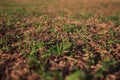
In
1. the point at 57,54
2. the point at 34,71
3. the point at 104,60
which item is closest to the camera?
the point at 34,71

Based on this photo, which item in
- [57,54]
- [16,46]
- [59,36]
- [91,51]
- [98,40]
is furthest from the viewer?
[59,36]

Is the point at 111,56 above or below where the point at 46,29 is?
below

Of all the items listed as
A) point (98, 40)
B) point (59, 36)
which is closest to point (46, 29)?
point (59, 36)

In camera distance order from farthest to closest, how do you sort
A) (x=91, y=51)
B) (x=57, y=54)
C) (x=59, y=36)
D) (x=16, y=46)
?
(x=59, y=36) → (x=16, y=46) → (x=91, y=51) → (x=57, y=54)

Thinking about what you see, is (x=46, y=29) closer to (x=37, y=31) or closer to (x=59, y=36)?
(x=37, y=31)

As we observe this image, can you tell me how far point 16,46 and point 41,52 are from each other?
820 mm

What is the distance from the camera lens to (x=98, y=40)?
153 inches

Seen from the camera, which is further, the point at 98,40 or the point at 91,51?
the point at 98,40

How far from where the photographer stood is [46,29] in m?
4.82

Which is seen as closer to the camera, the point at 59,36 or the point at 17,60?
the point at 17,60

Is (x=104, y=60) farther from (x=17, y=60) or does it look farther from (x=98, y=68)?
(x=17, y=60)

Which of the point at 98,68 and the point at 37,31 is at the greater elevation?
the point at 37,31

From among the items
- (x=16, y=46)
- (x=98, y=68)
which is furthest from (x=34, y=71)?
(x=16, y=46)

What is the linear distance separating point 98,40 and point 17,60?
87.3 inches
